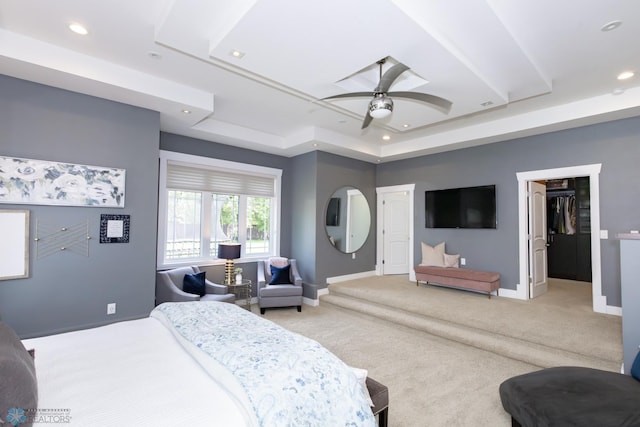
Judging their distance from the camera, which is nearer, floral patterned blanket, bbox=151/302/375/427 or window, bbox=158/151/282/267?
floral patterned blanket, bbox=151/302/375/427

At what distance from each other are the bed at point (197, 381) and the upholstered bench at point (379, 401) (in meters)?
0.25

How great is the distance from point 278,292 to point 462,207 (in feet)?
11.5

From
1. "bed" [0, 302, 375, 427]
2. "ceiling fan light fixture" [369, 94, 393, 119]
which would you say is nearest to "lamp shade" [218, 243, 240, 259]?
"bed" [0, 302, 375, 427]

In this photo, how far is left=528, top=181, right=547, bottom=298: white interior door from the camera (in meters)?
4.88

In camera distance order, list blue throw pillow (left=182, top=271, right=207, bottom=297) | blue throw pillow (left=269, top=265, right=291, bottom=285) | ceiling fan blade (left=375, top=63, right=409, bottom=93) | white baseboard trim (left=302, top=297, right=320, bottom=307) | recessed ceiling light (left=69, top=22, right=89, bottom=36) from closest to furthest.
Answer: recessed ceiling light (left=69, top=22, right=89, bottom=36)
ceiling fan blade (left=375, top=63, right=409, bottom=93)
blue throw pillow (left=182, top=271, right=207, bottom=297)
blue throw pillow (left=269, top=265, right=291, bottom=285)
white baseboard trim (left=302, top=297, right=320, bottom=307)

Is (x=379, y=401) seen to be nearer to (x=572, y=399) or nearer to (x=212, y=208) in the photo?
(x=572, y=399)

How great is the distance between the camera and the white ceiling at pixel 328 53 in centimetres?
231

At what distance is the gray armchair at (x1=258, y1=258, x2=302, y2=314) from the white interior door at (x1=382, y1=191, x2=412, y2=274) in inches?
91.7

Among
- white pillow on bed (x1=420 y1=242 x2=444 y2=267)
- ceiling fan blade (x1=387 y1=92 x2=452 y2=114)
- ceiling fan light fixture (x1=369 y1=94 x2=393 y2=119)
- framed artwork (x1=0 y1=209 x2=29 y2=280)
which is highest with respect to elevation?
ceiling fan blade (x1=387 y1=92 x2=452 y2=114)

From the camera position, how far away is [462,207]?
5523mm

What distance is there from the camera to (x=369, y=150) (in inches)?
239

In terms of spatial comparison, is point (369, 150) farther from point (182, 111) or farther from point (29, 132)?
point (29, 132)

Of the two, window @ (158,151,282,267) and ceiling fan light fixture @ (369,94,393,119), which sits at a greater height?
ceiling fan light fixture @ (369,94,393,119)

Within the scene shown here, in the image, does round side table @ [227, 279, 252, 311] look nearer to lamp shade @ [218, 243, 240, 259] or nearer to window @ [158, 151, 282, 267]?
lamp shade @ [218, 243, 240, 259]
